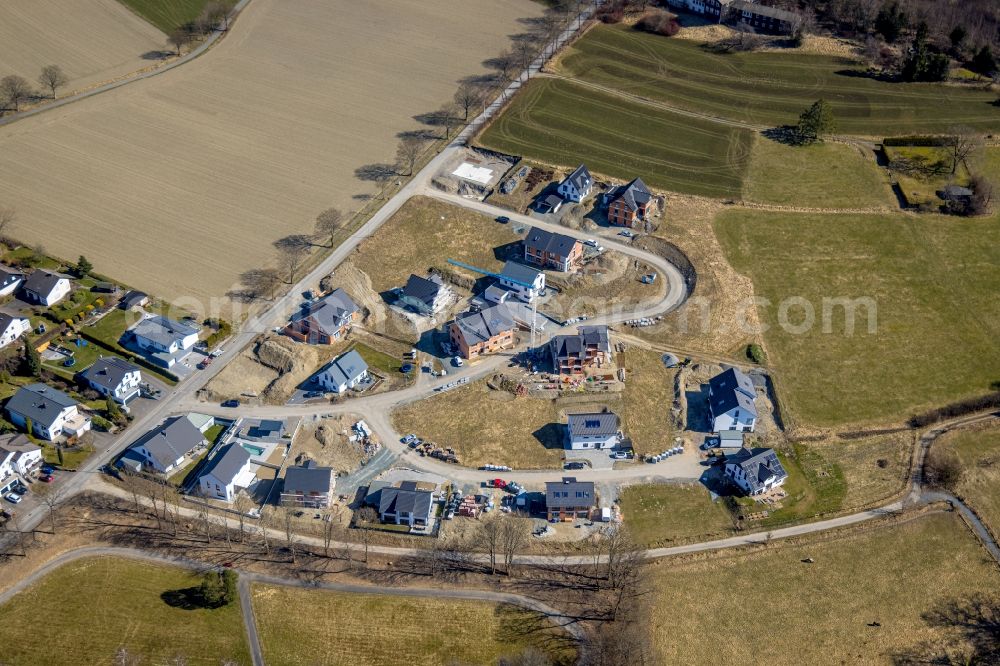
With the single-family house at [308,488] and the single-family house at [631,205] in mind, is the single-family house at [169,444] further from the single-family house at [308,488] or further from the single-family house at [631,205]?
the single-family house at [631,205]

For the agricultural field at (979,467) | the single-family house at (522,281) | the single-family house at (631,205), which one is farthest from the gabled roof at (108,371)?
the agricultural field at (979,467)

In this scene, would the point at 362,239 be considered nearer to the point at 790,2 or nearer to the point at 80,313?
the point at 80,313

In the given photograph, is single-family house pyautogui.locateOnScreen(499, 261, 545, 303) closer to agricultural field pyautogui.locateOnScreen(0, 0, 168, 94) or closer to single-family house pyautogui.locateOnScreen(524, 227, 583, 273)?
single-family house pyautogui.locateOnScreen(524, 227, 583, 273)

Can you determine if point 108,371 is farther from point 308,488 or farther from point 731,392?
point 731,392

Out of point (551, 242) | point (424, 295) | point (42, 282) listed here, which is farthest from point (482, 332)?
point (42, 282)

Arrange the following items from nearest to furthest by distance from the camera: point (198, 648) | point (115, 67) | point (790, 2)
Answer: point (198, 648) → point (115, 67) → point (790, 2)

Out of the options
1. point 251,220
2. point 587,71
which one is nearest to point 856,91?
point 587,71
